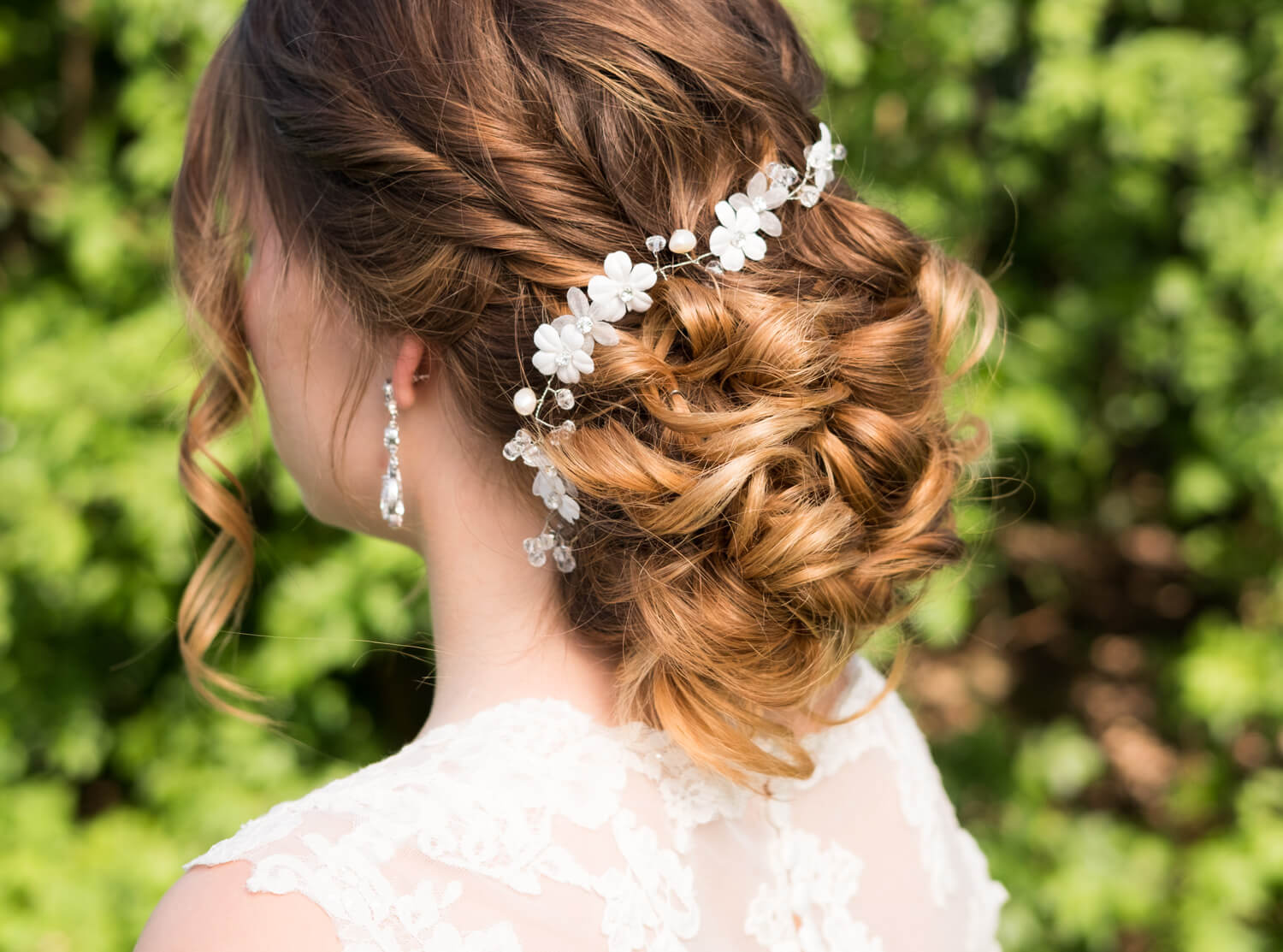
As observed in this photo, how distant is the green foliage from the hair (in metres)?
1.09

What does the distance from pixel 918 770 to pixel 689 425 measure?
0.71 metres

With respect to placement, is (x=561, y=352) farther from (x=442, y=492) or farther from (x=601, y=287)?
(x=442, y=492)

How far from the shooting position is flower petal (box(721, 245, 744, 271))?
0.98 metres

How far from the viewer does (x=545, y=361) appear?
953mm

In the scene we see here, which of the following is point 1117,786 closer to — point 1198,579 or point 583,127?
point 1198,579

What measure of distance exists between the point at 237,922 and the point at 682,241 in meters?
0.68

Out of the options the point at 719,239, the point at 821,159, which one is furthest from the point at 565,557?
the point at 821,159

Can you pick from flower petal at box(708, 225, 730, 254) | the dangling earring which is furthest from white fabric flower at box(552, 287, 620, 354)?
the dangling earring

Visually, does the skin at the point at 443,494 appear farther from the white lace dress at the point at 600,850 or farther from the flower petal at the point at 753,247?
the flower petal at the point at 753,247

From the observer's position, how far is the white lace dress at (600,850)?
0.86m

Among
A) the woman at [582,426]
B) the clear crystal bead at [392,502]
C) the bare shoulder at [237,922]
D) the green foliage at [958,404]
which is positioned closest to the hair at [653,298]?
the woman at [582,426]

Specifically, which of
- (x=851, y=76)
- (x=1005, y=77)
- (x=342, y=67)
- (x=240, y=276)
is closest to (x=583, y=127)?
(x=342, y=67)

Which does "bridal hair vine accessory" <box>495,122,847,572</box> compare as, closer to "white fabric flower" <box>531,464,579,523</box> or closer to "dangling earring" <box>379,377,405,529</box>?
"white fabric flower" <box>531,464,579,523</box>

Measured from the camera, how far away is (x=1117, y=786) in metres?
3.75
